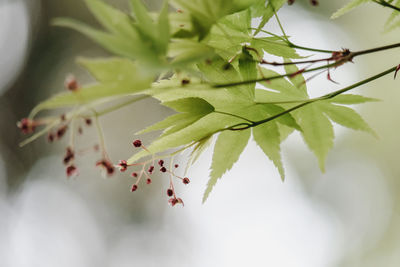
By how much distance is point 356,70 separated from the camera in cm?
696

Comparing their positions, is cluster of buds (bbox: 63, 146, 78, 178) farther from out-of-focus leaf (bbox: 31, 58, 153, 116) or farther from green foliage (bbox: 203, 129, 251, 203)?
green foliage (bbox: 203, 129, 251, 203)

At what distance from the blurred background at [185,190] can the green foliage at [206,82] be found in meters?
6.01

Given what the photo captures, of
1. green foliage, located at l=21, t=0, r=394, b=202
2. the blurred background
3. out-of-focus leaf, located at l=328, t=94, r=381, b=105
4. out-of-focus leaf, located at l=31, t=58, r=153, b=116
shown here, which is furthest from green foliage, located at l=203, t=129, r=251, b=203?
the blurred background

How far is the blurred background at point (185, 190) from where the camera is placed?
7.12 meters

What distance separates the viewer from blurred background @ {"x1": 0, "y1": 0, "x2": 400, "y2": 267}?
7117 millimetres

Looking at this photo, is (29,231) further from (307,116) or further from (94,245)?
(307,116)

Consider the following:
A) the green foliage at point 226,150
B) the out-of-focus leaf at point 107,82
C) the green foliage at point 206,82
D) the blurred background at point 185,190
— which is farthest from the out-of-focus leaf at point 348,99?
the blurred background at point 185,190

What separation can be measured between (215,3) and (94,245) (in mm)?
8475

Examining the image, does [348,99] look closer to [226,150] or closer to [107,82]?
[226,150]

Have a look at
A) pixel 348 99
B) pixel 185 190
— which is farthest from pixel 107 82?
pixel 185 190

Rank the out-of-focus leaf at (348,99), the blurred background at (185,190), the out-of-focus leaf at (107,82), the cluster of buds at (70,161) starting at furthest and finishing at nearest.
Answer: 1. the blurred background at (185,190)
2. the out-of-focus leaf at (348,99)
3. the cluster of buds at (70,161)
4. the out-of-focus leaf at (107,82)

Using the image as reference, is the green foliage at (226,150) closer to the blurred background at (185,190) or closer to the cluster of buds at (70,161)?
the cluster of buds at (70,161)

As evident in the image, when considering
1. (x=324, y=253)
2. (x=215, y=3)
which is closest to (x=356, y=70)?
(x=324, y=253)

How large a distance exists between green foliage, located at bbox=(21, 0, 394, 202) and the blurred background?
6007mm
